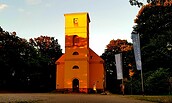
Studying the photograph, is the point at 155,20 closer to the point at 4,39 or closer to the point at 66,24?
the point at 66,24

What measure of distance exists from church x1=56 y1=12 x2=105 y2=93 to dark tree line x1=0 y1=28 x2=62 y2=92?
23.3ft

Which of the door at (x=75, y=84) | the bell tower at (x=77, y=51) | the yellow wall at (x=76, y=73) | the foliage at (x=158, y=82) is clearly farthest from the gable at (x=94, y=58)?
the foliage at (x=158, y=82)

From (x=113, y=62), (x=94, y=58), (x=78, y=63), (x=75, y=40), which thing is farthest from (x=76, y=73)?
(x=113, y=62)

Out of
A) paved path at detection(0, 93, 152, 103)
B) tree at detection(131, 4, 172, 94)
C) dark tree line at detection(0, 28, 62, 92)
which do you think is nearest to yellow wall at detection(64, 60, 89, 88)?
tree at detection(131, 4, 172, 94)

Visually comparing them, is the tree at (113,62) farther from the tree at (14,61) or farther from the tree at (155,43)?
the tree at (14,61)

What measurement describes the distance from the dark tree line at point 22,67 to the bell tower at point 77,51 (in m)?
8.92

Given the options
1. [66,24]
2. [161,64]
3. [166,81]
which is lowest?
[166,81]

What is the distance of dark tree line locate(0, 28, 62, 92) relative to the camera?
161ft

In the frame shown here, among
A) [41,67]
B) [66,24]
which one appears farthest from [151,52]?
[41,67]

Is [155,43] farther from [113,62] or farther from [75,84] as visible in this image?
[113,62]

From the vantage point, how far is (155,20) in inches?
1570

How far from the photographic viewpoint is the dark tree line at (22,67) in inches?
1934

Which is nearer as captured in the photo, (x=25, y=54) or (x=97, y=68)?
(x=97, y=68)

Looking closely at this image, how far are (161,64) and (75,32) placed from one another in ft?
49.5
